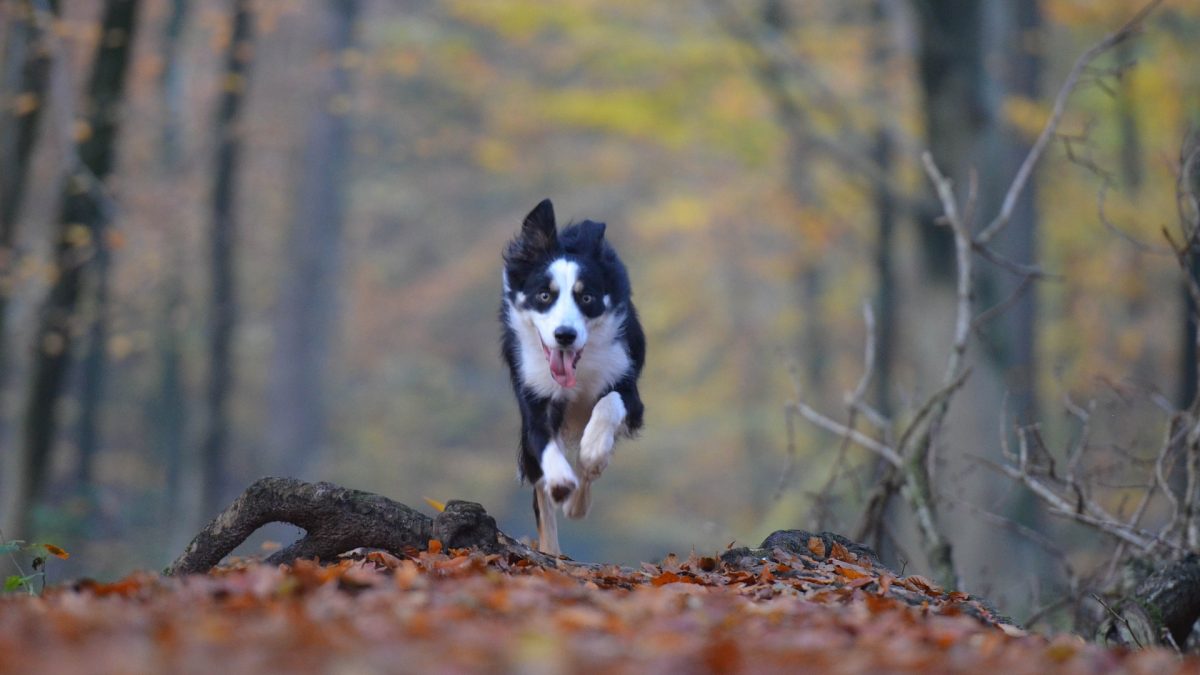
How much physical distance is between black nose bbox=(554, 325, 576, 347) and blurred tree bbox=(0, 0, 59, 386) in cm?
846

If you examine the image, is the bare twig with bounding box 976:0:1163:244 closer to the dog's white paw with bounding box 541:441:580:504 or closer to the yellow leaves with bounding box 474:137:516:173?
the dog's white paw with bounding box 541:441:580:504

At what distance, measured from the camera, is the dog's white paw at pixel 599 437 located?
289 inches

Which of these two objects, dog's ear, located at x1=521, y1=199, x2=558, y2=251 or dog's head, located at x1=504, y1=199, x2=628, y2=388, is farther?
dog's ear, located at x1=521, y1=199, x2=558, y2=251

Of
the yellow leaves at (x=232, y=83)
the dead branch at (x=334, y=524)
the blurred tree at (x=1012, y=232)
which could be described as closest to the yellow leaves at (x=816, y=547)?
the dead branch at (x=334, y=524)

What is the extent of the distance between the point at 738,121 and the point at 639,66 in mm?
2449

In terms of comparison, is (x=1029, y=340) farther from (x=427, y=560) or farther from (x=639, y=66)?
(x=427, y=560)

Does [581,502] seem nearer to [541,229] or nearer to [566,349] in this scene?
[566,349]

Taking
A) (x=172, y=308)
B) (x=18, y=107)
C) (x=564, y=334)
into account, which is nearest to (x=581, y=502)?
(x=564, y=334)

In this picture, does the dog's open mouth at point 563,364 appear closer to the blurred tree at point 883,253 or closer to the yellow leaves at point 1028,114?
the blurred tree at point 883,253

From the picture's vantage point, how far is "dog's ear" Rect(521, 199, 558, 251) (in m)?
7.96

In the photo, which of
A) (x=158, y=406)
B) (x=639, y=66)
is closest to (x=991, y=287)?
(x=639, y=66)

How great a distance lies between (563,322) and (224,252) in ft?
39.2

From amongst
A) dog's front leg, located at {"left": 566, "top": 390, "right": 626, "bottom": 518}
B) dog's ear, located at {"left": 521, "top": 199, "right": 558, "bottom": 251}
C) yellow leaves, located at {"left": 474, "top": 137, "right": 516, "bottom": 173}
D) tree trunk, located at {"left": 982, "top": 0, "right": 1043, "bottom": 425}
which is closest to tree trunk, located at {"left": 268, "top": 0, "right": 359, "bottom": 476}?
yellow leaves, located at {"left": 474, "top": 137, "right": 516, "bottom": 173}

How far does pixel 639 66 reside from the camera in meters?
23.9
